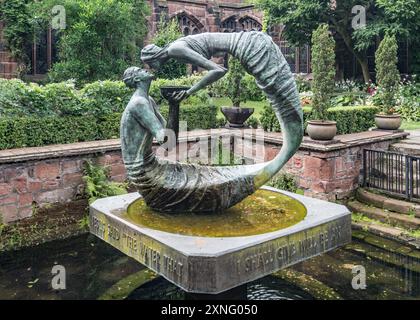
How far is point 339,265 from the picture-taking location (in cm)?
639

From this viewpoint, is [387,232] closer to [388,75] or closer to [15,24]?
[388,75]

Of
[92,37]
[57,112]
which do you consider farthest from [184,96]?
[92,37]

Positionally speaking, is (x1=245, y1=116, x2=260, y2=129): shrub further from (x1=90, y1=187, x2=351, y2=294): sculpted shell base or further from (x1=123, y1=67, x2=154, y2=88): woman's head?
(x1=123, y1=67, x2=154, y2=88): woman's head

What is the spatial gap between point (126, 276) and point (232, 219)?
2.21 metres

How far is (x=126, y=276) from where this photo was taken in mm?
6066

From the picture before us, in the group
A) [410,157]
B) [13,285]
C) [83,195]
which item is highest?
[410,157]

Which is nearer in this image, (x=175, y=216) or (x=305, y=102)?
(x=175, y=216)

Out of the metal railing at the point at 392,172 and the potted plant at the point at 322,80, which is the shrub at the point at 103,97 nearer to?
the potted plant at the point at 322,80

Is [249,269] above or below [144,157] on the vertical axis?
below

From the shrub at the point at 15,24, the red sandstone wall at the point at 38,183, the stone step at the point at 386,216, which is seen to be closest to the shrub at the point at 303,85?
the shrub at the point at 15,24

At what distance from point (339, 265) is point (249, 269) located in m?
3.08

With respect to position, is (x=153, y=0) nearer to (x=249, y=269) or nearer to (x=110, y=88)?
(x=110, y=88)

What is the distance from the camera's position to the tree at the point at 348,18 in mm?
19172
